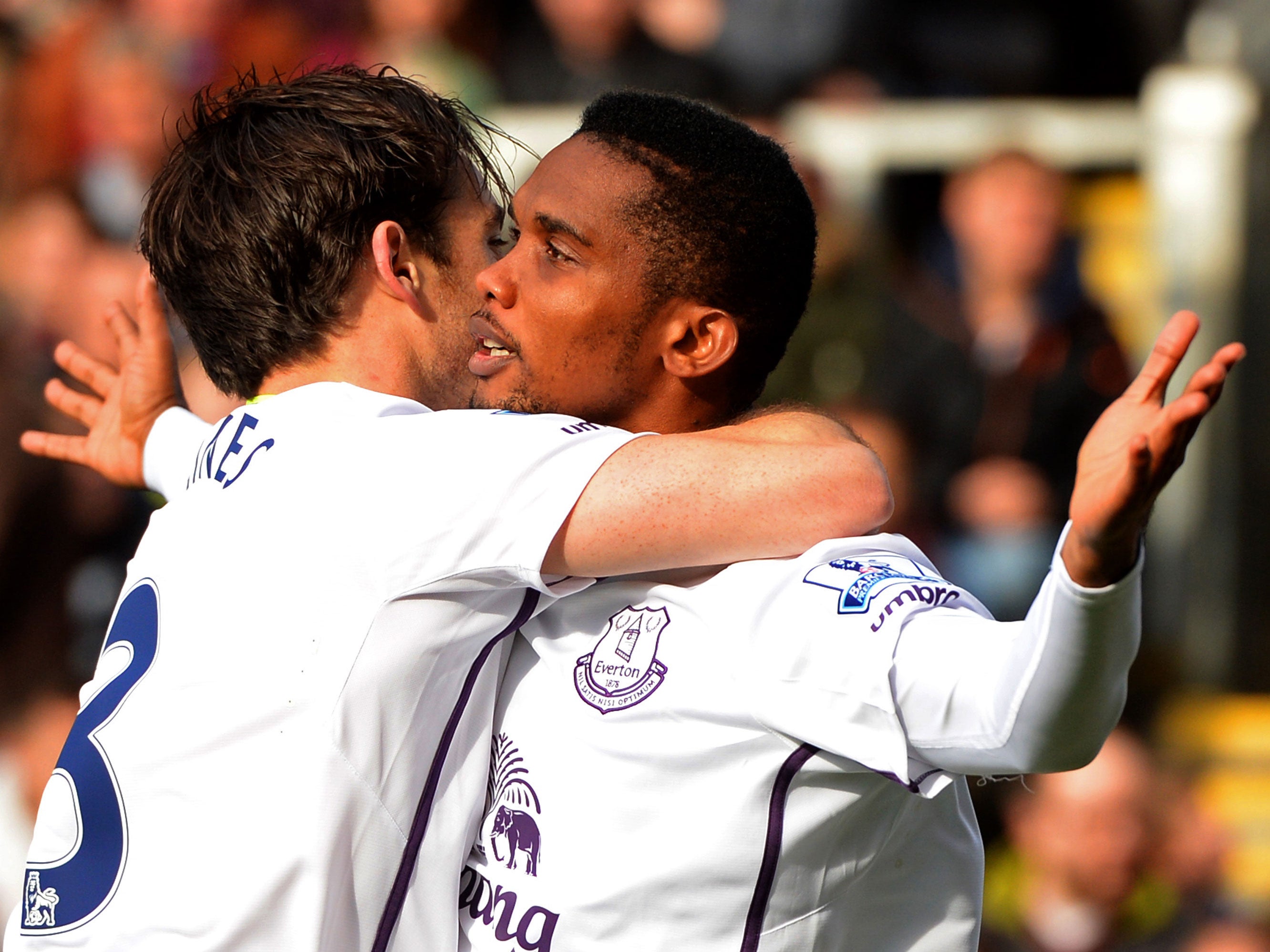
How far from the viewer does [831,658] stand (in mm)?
1588

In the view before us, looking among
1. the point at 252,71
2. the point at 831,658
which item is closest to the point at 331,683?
the point at 831,658

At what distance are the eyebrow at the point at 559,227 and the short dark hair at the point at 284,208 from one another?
0.21 m

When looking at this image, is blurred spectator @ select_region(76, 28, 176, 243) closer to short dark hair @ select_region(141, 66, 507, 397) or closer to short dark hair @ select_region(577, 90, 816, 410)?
short dark hair @ select_region(141, 66, 507, 397)

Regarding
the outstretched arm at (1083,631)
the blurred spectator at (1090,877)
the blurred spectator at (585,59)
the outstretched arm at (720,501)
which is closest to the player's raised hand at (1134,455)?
the outstretched arm at (1083,631)

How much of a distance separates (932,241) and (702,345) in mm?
3641

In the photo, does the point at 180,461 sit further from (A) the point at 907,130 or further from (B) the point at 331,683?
(A) the point at 907,130

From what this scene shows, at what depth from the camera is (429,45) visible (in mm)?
5980

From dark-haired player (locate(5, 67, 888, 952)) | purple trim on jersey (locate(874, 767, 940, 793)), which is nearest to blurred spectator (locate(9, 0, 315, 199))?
dark-haired player (locate(5, 67, 888, 952))

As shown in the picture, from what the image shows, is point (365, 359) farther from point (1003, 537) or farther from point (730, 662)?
point (1003, 537)

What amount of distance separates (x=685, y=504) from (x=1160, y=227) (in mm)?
4705

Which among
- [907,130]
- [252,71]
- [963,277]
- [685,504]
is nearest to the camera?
[685,504]

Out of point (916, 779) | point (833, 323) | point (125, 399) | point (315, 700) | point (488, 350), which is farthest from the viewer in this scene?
point (833, 323)

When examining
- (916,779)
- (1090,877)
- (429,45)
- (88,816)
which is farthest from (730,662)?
(429,45)

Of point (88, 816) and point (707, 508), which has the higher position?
point (707, 508)
